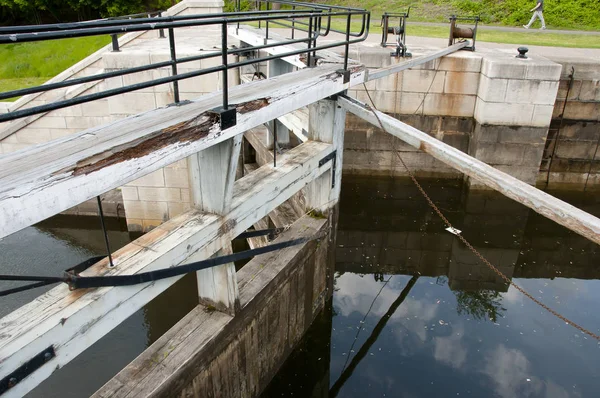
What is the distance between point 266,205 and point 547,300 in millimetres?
5894

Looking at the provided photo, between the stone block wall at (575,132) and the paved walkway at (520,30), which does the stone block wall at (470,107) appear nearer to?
the stone block wall at (575,132)

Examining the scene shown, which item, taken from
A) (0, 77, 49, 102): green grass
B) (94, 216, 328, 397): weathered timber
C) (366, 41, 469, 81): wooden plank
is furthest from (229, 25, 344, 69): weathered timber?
(0, 77, 49, 102): green grass

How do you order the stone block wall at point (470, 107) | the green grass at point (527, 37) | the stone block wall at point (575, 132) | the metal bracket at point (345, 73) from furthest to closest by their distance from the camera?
1. the green grass at point (527, 37)
2. the stone block wall at point (575, 132)
3. the stone block wall at point (470, 107)
4. the metal bracket at point (345, 73)

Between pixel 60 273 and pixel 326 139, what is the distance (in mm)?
6500

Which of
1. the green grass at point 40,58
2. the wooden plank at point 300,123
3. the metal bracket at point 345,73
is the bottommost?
the green grass at point 40,58

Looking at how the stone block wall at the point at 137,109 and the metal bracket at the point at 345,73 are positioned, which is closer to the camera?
the metal bracket at the point at 345,73

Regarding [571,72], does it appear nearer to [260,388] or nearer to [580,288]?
[580,288]

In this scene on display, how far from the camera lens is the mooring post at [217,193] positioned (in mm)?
3832

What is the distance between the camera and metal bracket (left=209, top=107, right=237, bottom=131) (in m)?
3.52

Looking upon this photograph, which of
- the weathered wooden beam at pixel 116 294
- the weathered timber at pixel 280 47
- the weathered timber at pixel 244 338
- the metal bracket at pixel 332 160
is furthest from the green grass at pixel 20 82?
the weathered wooden beam at pixel 116 294

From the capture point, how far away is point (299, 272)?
5688mm

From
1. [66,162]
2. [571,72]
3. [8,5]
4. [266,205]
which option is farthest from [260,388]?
[8,5]

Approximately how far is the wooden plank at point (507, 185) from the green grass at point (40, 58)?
55.2 feet

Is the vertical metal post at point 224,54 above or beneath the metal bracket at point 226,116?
above
